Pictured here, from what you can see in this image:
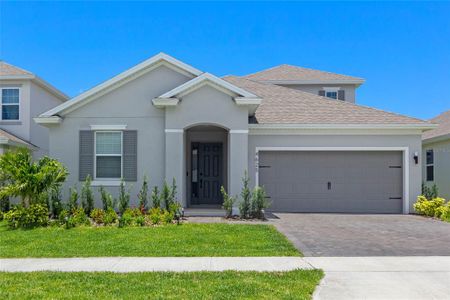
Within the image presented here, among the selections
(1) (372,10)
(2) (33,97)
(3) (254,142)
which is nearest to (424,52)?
(1) (372,10)

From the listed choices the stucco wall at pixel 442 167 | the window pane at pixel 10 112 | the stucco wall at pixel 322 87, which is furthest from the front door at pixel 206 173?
the stucco wall at pixel 442 167

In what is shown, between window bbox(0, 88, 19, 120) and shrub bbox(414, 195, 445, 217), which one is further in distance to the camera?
window bbox(0, 88, 19, 120)

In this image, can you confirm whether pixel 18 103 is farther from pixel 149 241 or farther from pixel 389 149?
pixel 389 149

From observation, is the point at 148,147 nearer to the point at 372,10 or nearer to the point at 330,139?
the point at 330,139

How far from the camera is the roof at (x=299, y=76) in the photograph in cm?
2403

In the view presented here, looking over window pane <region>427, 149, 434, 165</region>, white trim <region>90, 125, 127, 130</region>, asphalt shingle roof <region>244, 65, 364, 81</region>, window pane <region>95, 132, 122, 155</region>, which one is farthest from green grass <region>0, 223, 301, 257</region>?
→ asphalt shingle roof <region>244, 65, 364, 81</region>

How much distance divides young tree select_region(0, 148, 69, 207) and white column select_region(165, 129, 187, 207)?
139 inches

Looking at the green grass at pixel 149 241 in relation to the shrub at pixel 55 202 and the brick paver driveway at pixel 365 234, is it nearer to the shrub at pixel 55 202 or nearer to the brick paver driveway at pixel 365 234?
the brick paver driveway at pixel 365 234

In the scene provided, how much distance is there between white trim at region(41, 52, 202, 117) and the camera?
1468 cm

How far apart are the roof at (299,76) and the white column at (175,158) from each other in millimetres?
11356

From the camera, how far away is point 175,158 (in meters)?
14.1

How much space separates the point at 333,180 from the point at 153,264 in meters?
9.98

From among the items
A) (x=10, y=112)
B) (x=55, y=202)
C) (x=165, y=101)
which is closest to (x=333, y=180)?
(x=165, y=101)

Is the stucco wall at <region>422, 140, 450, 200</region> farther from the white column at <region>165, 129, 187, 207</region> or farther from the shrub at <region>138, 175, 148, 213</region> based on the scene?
the shrub at <region>138, 175, 148, 213</region>
